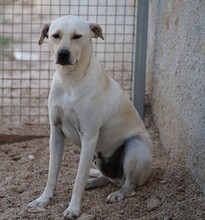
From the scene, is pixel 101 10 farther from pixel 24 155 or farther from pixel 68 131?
pixel 68 131

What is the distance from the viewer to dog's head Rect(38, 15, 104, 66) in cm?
464

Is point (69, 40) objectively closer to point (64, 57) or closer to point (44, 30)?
point (64, 57)

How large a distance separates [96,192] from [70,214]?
62cm

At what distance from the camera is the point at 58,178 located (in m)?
Result: 5.58

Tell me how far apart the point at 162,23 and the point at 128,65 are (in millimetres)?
1288

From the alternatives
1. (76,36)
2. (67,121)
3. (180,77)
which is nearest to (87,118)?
(67,121)

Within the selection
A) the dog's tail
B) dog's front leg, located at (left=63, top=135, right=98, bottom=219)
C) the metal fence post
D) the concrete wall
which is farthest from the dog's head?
the metal fence post

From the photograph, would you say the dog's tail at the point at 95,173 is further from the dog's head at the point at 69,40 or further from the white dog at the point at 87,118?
the dog's head at the point at 69,40

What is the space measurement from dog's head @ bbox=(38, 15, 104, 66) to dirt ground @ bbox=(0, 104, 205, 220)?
1.10 metres

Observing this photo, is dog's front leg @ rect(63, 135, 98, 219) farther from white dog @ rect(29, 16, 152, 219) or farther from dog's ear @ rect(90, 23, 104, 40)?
dog's ear @ rect(90, 23, 104, 40)

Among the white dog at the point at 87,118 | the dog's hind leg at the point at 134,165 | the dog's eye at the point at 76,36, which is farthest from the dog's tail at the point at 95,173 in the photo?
the dog's eye at the point at 76,36

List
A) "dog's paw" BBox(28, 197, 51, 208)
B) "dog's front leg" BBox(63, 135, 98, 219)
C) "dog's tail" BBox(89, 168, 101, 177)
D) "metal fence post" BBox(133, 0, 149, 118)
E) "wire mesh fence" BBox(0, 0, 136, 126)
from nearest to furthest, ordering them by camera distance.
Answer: "dog's front leg" BBox(63, 135, 98, 219) → "dog's paw" BBox(28, 197, 51, 208) → "dog's tail" BBox(89, 168, 101, 177) → "metal fence post" BBox(133, 0, 149, 118) → "wire mesh fence" BBox(0, 0, 136, 126)

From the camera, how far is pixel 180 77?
221 inches

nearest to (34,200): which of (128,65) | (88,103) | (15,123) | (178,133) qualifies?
(88,103)
